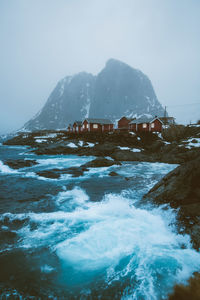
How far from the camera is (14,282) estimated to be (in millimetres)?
4582

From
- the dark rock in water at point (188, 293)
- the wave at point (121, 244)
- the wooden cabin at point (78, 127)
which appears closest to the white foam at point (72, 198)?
the wave at point (121, 244)

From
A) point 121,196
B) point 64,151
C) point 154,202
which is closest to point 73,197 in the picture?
point 121,196

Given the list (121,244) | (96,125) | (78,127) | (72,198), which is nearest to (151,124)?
(96,125)

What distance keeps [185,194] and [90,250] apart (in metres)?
5.34

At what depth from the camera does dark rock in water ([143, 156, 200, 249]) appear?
6.53 meters

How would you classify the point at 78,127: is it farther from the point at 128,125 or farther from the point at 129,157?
the point at 129,157

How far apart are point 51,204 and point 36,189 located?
373 centimetres

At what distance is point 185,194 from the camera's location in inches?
316

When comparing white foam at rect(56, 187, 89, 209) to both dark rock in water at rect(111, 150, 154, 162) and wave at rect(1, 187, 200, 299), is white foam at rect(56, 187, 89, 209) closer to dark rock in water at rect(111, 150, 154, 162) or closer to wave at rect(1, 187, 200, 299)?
wave at rect(1, 187, 200, 299)

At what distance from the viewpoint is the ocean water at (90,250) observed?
14.8 ft

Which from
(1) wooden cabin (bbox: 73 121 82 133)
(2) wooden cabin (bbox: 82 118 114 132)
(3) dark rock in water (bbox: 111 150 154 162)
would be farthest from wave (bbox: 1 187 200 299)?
(1) wooden cabin (bbox: 73 121 82 133)

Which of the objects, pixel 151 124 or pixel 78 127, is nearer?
pixel 151 124

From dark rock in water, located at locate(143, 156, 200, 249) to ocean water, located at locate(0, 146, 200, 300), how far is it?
482 millimetres

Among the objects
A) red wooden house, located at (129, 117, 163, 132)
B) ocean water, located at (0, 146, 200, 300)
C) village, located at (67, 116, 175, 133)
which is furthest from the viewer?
village, located at (67, 116, 175, 133)
